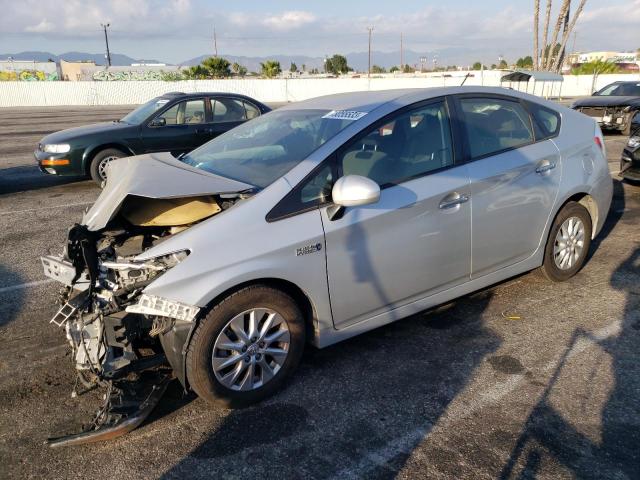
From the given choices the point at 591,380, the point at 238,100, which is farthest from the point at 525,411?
the point at 238,100

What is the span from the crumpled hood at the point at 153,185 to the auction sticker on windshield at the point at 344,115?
2.77 ft

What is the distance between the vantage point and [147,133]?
9.57 meters

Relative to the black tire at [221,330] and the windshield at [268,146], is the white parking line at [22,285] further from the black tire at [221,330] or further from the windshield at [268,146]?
the black tire at [221,330]

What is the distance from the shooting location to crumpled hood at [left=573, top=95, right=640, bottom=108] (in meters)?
15.1

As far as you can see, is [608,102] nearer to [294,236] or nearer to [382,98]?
[382,98]

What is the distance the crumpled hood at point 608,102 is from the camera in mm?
15141

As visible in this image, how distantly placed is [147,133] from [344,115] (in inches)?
267

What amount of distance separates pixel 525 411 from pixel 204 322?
186cm

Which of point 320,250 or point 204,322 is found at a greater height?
point 320,250

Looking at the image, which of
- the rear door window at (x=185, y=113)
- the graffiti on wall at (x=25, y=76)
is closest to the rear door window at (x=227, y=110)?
the rear door window at (x=185, y=113)

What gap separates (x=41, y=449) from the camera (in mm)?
2828

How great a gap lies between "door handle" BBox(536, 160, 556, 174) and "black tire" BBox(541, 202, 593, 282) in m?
0.43

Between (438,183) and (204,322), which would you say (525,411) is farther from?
(204,322)

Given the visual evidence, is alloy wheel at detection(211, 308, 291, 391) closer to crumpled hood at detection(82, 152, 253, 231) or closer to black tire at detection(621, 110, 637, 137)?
crumpled hood at detection(82, 152, 253, 231)
